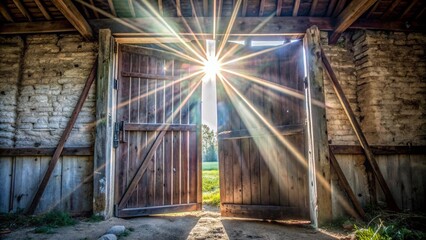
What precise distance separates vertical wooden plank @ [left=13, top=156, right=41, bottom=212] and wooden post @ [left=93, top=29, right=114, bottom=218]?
3.55 feet

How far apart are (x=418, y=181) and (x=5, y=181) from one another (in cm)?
663

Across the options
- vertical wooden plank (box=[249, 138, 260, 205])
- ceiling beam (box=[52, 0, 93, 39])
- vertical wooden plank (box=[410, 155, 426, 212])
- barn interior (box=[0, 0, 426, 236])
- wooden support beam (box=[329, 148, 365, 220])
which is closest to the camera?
ceiling beam (box=[52, 0, 93, 39])

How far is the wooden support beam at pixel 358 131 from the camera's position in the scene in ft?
12.9

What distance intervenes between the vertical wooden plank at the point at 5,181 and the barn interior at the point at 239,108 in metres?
0.02

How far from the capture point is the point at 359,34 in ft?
14.5

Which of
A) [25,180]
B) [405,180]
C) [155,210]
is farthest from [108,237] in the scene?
[405,180]

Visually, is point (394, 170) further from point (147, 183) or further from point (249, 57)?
point (147, 183)

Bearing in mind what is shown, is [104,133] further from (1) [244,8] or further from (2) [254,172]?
(1) [244,8]

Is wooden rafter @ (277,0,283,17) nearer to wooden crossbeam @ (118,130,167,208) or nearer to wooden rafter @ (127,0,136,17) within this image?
wooden rafter @ (127,0,136,17)

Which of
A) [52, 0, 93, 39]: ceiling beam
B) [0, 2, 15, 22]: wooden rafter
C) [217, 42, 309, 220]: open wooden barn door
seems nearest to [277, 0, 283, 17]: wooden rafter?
[217, 42, 309, 220]: open wooden barn door

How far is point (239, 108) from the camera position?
15.3 feet

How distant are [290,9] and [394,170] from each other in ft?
10.1

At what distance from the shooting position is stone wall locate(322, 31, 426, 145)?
4172 mm

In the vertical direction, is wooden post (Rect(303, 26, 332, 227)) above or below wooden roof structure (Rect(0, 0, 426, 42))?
below
